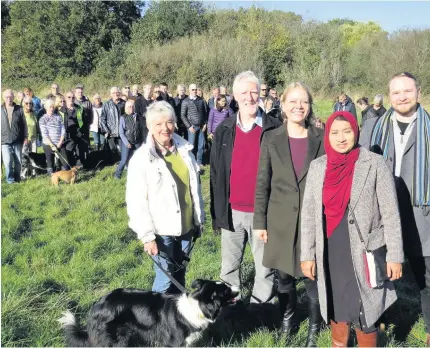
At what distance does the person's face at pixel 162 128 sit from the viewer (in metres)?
3.08

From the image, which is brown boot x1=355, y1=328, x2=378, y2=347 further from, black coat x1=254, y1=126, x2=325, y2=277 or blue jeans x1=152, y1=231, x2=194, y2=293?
blue jeans x1=152, y1=231, x2=194, y2=293

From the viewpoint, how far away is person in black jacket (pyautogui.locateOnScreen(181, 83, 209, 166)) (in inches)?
405

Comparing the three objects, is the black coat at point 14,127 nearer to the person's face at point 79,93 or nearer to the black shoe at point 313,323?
the person's face at point 79,93

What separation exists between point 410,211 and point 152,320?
1966 millimetres

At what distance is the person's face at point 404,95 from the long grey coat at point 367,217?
0.60 m

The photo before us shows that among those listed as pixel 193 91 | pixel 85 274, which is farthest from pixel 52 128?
pixel 85 274

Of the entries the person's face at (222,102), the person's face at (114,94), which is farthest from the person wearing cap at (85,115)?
the person's face at (222,102)

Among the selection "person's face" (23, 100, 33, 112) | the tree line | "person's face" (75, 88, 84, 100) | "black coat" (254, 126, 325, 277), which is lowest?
"black coat" (254, 126, 325, 277)

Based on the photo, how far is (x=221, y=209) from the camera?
135 inches

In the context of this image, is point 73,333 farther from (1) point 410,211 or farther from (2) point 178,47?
(2) point 178,47

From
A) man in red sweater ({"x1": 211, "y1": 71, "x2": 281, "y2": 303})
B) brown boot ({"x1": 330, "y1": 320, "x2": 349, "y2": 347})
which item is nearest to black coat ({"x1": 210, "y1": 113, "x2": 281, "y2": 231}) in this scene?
man in red sweater ({"x1": 211, "y1": 71, "x2": 281, "y2": 303})

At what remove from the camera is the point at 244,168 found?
3.31 m

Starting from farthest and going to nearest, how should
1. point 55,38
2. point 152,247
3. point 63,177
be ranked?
point 55,38
point 63,177
point 152,247

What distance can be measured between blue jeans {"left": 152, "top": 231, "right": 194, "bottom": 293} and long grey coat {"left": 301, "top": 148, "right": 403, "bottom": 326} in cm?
110
